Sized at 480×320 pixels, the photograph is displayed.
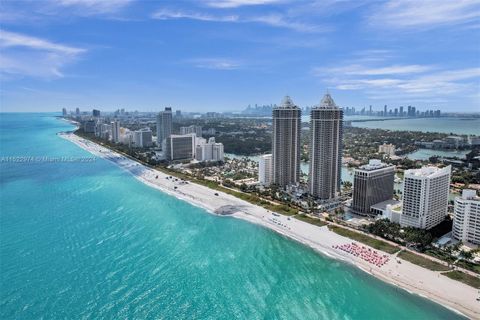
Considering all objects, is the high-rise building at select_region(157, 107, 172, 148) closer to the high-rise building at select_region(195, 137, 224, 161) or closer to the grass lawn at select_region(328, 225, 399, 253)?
the high-rise building at select_region(195, 137, 224, 161)

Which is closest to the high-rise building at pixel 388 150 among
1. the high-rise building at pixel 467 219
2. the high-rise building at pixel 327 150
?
the high-rise building at pixel 327 150

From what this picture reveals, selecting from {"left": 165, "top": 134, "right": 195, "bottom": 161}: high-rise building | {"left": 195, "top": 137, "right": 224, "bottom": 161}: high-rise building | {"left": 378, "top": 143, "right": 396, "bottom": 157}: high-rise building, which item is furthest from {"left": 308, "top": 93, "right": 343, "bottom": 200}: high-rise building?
{"left": 378, "top": 143, "right": 396, "bottom": 157}: high-rise building

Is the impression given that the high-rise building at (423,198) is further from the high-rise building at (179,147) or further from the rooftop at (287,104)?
the high-rise building at (179,147)

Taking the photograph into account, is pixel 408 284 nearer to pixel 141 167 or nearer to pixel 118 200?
pixel 118 200

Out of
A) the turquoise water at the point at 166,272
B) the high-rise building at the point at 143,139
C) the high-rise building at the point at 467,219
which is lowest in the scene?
the turquoise water at the point at 166,272

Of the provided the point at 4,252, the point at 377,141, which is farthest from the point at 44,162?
the point at 377,141

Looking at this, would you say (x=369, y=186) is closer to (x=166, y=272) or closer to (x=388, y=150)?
(x=166, y=272)
